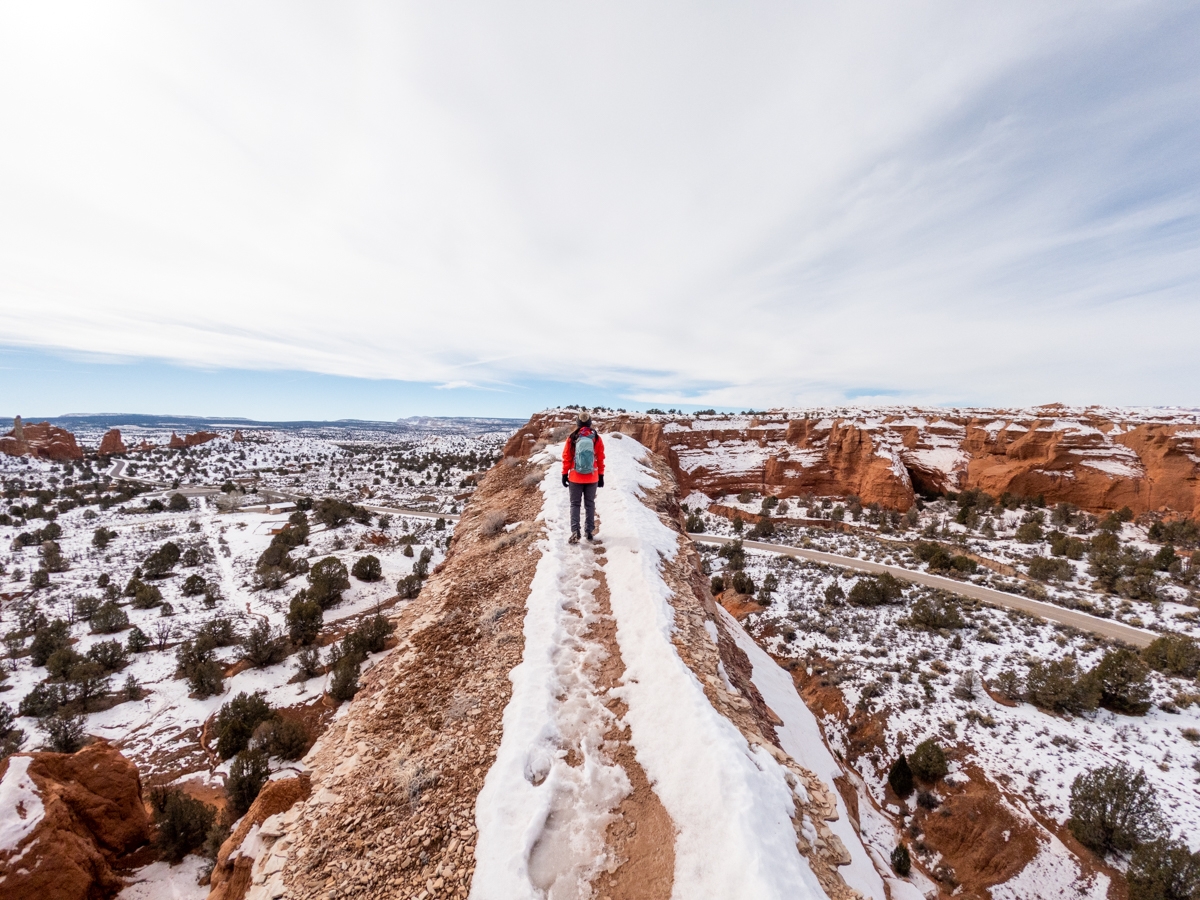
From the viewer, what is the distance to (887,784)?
1074 centimetres

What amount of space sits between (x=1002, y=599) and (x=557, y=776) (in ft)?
71.6

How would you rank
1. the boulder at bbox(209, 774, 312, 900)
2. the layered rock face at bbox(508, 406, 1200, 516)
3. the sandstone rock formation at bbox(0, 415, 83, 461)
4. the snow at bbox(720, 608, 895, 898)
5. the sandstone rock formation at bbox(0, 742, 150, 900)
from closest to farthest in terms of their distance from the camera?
the boulder at bbox(209, 774, 312, 900), the sandstone rock formation at bbox(0, 742, 150, 900), the snow at bbox(720, 608, 895, 898), the layered rock face at bbox(508, 406, 1200, 516), the sandstone rock formation at bbox(0, 415, 83, 461)

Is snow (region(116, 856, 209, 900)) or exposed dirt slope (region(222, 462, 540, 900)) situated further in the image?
snow (region(116, 856, 209, 900))

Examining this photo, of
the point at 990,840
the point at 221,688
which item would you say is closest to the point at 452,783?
the point at 990,840

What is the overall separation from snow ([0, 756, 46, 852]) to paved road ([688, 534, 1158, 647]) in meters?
24.9

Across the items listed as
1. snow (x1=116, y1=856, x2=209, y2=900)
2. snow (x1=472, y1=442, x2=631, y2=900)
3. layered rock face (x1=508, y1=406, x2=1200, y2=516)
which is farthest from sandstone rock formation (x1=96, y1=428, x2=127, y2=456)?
snow (x1=472, y1=442, x2=631, y2=900)

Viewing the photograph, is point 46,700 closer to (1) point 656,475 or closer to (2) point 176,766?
(2) point 176,766

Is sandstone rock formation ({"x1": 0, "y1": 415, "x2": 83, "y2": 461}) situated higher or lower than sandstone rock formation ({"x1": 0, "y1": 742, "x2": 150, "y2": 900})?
higher

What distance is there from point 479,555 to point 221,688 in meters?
12.4

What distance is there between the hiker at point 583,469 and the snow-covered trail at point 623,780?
6.84ft

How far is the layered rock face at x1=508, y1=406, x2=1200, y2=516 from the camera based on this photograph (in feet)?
93.0

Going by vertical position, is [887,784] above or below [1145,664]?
below

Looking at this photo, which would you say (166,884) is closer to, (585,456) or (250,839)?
(250,839)

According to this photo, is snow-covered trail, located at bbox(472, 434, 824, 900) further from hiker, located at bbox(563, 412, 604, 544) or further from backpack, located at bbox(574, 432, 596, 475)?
backpack, located at bbox(574, 432, 596, 475)
